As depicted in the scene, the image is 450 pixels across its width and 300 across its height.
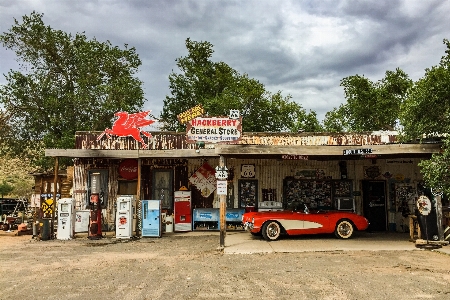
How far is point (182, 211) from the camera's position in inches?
625

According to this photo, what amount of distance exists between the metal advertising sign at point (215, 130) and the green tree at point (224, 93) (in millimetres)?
18336

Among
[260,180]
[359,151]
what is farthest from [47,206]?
[359,151]

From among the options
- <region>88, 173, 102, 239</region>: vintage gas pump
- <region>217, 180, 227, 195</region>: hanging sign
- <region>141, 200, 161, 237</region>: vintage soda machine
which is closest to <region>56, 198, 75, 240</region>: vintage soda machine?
<region>88, 173, 102, 239</region>: vintage gas pump

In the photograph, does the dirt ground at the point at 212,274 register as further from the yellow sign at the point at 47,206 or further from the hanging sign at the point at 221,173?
the yellow sign at the point at 47,206

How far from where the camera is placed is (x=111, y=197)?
53.2 ft

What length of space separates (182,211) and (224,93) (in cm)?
1704

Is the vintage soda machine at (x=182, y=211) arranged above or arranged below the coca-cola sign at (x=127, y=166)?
below

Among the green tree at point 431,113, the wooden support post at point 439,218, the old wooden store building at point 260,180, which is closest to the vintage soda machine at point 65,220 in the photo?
the old wooden store building at point 260,180

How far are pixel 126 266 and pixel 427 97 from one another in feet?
30.6

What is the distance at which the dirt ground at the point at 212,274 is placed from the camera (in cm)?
663

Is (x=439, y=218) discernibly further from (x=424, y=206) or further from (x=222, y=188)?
(x=222, y=188)

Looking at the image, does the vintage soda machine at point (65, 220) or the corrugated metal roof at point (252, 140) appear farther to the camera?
the corrugated metal roof at point (252, 140)

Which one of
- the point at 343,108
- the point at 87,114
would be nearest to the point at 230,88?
the point at 343,108

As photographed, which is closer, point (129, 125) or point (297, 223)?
point (297, 223)
